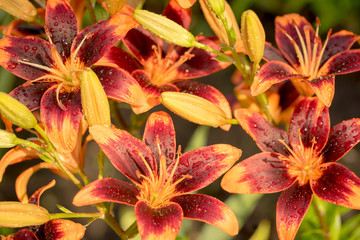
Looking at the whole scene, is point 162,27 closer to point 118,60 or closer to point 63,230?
point 118,60

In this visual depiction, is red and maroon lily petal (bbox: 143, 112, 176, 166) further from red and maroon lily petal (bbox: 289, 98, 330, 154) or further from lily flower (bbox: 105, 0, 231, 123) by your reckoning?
red and maroon lily petal (bbox: 289, 98, 330, 154)

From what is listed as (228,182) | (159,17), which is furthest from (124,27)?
(228,182)

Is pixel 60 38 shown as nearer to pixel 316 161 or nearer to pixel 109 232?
pixel 316 161

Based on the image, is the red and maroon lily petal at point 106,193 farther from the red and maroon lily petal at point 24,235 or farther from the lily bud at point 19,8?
the lily bud at point 19,8

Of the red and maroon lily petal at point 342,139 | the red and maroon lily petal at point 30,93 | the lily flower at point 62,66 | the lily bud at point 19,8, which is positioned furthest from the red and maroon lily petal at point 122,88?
the red and maroon lily petal at point 342,139

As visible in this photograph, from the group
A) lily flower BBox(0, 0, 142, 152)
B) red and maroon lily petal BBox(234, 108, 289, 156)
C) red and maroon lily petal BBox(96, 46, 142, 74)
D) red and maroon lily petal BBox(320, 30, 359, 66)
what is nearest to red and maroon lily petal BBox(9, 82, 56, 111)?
lily flower BBox(0, 0, 142, 152)

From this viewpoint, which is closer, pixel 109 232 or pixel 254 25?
pixel 254 25
